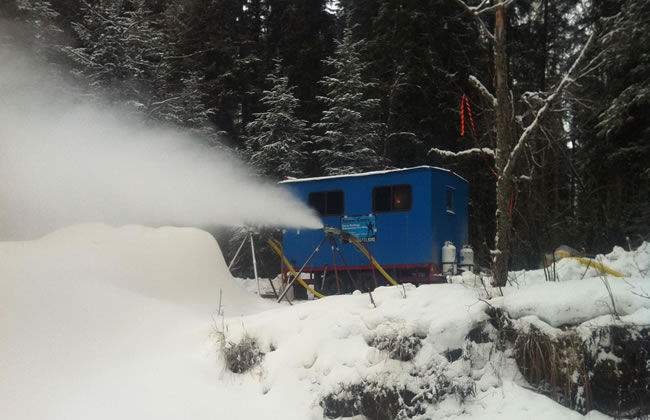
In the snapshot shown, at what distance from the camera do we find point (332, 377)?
17.6 feet

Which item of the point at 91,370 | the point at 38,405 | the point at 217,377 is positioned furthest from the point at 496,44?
the point at 38,405

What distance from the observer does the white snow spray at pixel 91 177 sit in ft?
44.0

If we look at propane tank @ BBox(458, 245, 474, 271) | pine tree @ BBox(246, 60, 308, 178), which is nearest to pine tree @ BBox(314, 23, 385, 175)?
pine tree @ BBox(246, 60, 308, 178)

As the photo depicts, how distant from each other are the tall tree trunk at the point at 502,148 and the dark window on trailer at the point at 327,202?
240 inches

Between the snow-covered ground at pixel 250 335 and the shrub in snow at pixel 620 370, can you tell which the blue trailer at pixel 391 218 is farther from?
the shrub in snow at pixel 620 370

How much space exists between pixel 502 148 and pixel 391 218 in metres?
5.28

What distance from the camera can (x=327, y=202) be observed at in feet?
42.2

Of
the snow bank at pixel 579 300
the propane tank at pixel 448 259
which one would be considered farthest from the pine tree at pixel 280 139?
the snow bank at pixel 579 300

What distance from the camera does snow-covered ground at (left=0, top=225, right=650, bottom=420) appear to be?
16.7 ft

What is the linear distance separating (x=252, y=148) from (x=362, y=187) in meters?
10.9

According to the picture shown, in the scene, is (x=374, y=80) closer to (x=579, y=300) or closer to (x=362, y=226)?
(x=362, y=226)

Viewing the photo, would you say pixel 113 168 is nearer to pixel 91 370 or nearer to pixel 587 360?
pixel 91 370

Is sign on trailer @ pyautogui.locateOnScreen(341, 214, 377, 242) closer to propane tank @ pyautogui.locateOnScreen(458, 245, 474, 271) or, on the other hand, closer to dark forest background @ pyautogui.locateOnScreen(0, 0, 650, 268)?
propane tank @ pyautogui.locateOnScreen(458, 245, 474, 271)

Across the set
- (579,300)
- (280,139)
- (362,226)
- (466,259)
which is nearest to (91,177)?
(280,139)
